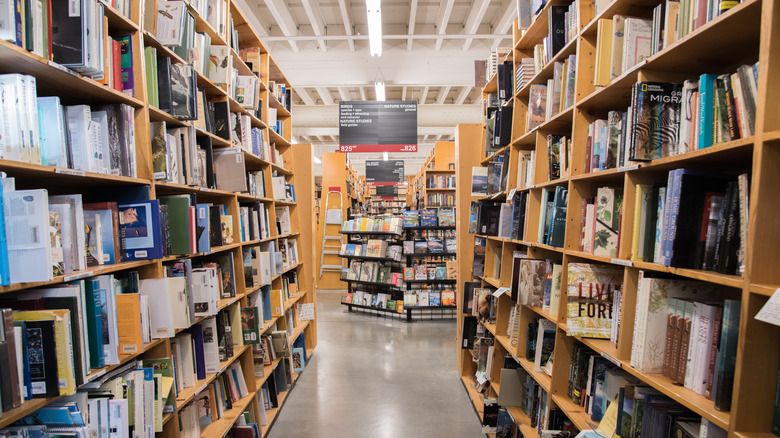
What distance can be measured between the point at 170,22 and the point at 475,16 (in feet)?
15.5

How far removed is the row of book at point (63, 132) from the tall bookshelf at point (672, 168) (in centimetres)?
217

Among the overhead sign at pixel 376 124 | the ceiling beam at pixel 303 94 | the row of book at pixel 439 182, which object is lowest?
the row of book at pixel 439 182

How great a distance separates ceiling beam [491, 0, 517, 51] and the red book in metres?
5.00

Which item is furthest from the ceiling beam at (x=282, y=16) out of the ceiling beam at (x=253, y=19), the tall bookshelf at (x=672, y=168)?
the tall bookshelf at (x=672, y=168)

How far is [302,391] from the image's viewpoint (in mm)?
4109

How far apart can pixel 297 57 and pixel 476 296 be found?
539 centimetres

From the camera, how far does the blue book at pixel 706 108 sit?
1251 mm

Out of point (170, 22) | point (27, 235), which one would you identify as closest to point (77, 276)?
point (27, 235)

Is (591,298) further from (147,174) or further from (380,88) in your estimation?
(380,88)

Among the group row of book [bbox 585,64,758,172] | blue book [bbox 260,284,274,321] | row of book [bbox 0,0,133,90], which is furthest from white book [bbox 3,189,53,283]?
blue book [bbox 260,284,274,321]

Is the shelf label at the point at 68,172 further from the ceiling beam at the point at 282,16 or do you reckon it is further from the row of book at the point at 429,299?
the row of book at the point at 429,299

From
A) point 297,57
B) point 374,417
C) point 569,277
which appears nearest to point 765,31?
point 569,277

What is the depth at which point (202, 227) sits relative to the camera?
231cm

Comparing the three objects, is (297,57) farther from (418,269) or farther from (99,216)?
(99,216)
